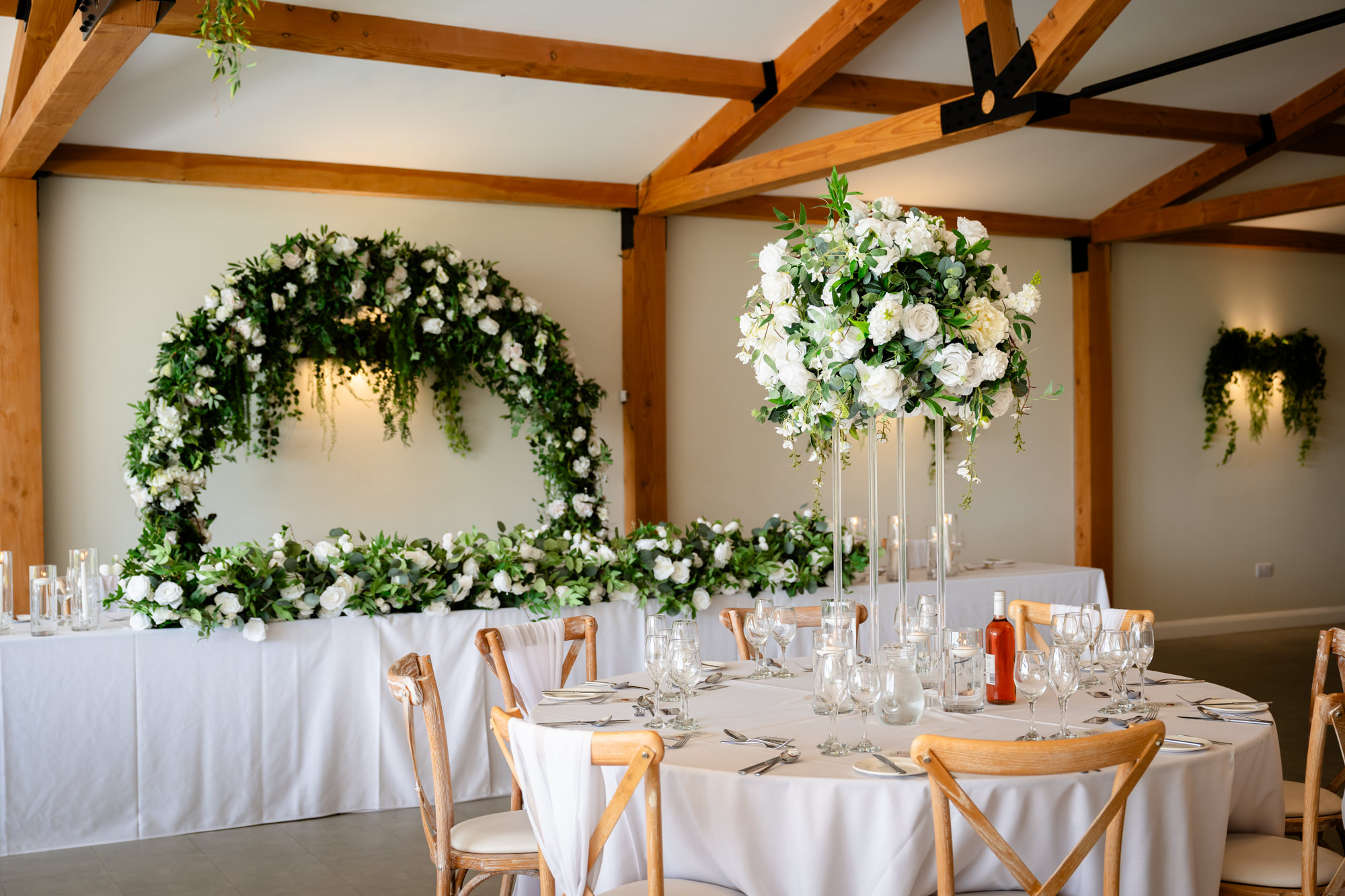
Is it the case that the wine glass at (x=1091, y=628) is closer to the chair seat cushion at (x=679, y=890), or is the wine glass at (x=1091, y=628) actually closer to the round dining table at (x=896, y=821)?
the round dining table at (x=896, y=821)

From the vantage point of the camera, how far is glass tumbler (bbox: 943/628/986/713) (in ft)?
9.56

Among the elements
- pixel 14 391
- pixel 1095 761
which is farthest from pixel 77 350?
pixel 1095 761

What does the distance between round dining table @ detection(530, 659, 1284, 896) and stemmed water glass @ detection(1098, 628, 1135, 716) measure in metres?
0.20

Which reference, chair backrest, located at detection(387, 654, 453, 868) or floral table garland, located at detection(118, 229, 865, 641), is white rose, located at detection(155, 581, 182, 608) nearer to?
floral table garland, located at detection(118, 229, 865, 641)

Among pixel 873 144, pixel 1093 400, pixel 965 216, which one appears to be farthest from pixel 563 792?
pixel 1093 400

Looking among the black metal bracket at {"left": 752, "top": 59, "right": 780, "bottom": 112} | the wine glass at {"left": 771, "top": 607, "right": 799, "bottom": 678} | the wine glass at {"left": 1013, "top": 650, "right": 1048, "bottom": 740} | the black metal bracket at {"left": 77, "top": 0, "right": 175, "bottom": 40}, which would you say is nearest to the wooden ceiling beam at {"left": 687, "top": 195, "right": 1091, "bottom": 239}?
the black metal bracket at {"left": 752, "top": 59, "right": 780, "bottom": 112}

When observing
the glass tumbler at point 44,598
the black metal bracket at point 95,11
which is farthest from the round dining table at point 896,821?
the black metal bracket at point 95,11

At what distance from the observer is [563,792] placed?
2.31 metres

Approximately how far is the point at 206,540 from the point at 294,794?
2.10m

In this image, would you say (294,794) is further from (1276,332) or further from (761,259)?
(1276,332)

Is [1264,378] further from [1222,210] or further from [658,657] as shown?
[658,657]

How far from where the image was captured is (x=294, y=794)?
455 centimetres

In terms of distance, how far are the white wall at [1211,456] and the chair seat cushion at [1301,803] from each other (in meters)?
6.27

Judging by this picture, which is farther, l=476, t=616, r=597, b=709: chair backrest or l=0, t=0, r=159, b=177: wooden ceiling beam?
l=0, t=0, r=159, b=177: wooden ceiling beam
